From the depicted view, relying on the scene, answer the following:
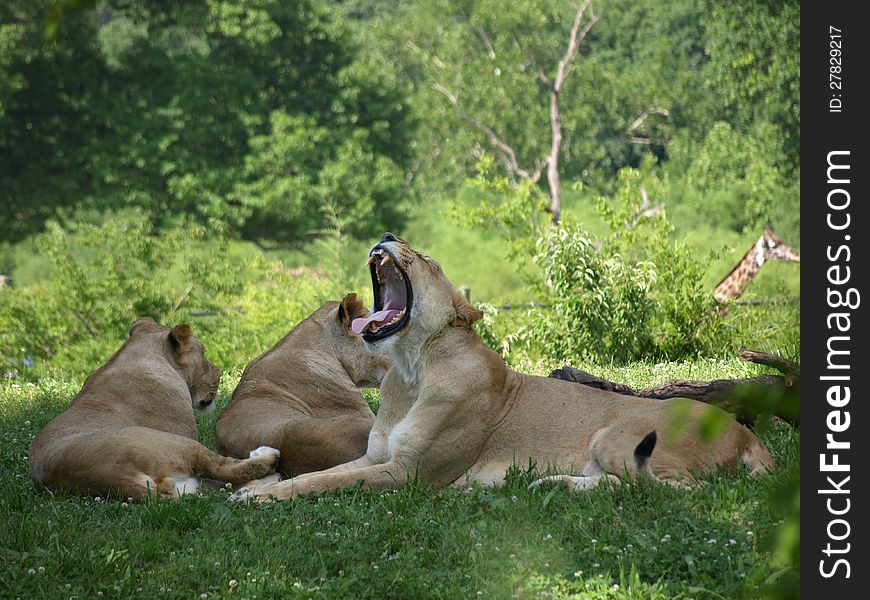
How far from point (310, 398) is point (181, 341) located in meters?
0.89

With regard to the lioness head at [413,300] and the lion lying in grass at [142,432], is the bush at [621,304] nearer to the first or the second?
the lion lying in grass at [142,432]

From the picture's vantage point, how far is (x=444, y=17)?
62.8m

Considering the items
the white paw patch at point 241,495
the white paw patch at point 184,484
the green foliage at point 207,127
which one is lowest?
the white paw patch at point 241,495

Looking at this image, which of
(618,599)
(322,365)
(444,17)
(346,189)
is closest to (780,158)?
(346,189)

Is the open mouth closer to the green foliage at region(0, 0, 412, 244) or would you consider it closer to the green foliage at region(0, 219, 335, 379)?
the green foliage at region(0, 219, 335, 379)

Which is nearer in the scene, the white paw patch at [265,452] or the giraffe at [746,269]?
the white paw patch at [265,452]

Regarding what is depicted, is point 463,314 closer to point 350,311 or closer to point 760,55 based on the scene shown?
point 350,311

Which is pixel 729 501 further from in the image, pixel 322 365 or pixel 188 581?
pixel 322 365

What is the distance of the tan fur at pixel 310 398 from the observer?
22.5ft

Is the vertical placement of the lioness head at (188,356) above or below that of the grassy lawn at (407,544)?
above

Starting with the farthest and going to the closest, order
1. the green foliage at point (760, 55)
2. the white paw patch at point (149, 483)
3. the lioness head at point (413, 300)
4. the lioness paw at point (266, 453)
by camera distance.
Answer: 1. the green foliage at point (760, 55)
2. the lioness paw at point (266, 453)
3. the lioness head at point (413, 300)
4. the white paw patch at point (149, 483)

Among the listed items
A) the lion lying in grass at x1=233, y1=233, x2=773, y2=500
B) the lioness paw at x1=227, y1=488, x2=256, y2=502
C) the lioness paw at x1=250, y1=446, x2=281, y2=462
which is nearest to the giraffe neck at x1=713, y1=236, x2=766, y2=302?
the lion lying in grass at x1=233, y1=233, x2=773, y2=500

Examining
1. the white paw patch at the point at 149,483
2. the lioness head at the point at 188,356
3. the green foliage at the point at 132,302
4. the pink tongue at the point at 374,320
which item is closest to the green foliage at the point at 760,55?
the green foliage at the point at 132,302

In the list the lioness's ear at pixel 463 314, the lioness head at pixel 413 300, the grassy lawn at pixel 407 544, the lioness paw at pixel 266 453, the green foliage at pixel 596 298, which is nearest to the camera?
the grassy lawn at pixel 407 544
